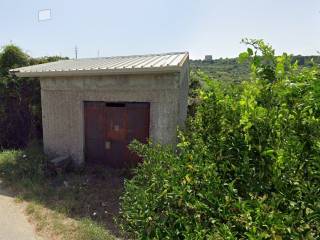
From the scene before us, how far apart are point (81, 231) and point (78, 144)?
380 cm

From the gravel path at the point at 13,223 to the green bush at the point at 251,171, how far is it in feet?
11.1

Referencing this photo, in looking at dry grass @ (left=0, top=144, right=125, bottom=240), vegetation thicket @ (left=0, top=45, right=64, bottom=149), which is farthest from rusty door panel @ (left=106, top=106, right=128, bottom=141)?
vegetation thicket @ (left=0, top=45, right=64, bottom=149)

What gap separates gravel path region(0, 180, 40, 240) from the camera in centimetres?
452

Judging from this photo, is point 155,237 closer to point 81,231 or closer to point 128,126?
point 81,231

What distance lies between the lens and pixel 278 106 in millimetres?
1782

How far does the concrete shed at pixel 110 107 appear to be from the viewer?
6.64m

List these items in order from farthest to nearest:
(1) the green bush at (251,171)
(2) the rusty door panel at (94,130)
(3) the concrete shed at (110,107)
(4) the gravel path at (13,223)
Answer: (2) the rusty door panel at (94,130)
(3) the concrete shed at (110,107)
(4) the gravel path at (13,223)
(1) the green bush at (251,171)

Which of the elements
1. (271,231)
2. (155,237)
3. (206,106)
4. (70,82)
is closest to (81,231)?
(155,237)

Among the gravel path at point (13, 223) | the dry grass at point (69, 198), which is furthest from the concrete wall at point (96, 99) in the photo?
the gravel path at point (13, 223)

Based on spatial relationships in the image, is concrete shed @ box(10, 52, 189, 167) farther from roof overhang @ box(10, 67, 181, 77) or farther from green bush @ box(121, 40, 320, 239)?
green bush @ box(121, 40, 320, 239)

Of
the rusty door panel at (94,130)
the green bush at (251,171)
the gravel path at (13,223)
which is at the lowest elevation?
the gravel path at (13,223)

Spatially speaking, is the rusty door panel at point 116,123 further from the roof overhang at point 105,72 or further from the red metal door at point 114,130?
the roof overhang at point 105,72

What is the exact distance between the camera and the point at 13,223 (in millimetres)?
4949

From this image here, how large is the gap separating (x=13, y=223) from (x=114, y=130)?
11.2ft
